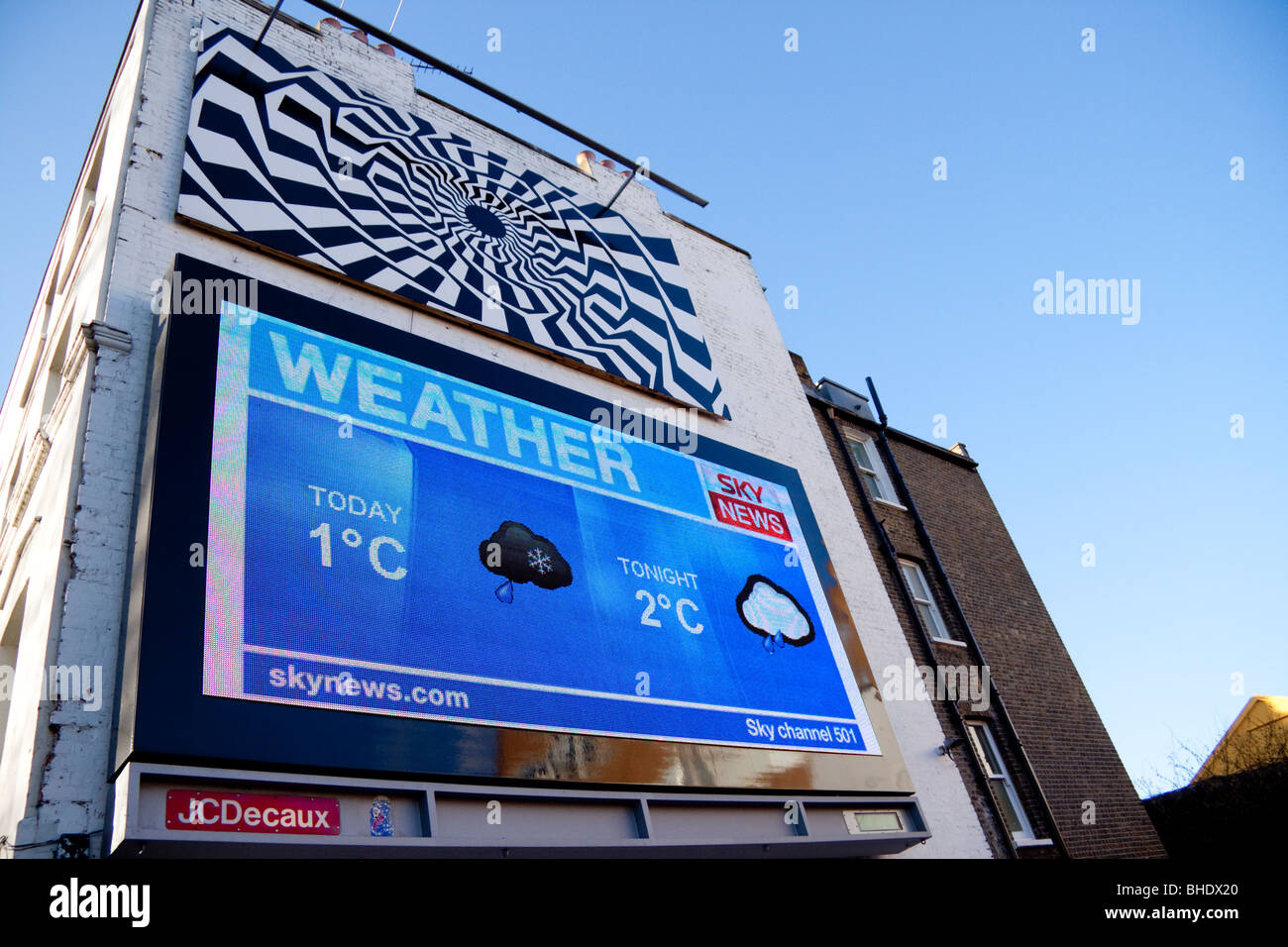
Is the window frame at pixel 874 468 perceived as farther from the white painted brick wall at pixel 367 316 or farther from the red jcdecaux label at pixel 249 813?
the red jcdecaux label at pixel 249 813

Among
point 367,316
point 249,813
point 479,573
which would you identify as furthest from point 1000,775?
Result: point 249,813

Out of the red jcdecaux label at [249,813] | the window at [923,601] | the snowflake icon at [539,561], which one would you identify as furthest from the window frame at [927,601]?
the red jcdecaux label at [249,813]

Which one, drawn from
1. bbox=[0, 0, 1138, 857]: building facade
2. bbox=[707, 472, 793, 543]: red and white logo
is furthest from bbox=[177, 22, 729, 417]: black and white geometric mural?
bbox=[707, 472, 793, 543]: red and white logo

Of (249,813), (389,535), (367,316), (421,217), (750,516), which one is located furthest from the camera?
(421,217)

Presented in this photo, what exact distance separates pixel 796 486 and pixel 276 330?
7018mm

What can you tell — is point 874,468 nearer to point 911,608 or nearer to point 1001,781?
point 911,608

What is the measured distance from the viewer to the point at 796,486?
12266 millimetres

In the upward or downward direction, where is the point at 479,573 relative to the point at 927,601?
downward

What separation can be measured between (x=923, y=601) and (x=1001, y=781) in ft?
10.3

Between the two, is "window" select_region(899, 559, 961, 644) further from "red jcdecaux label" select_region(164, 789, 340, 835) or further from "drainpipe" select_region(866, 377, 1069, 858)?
"red jcdecaux label" select_region(164, 789, 340, 835)

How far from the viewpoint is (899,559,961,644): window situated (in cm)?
1488

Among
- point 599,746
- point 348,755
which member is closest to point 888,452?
point 599,746

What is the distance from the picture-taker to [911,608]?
14461 mm
